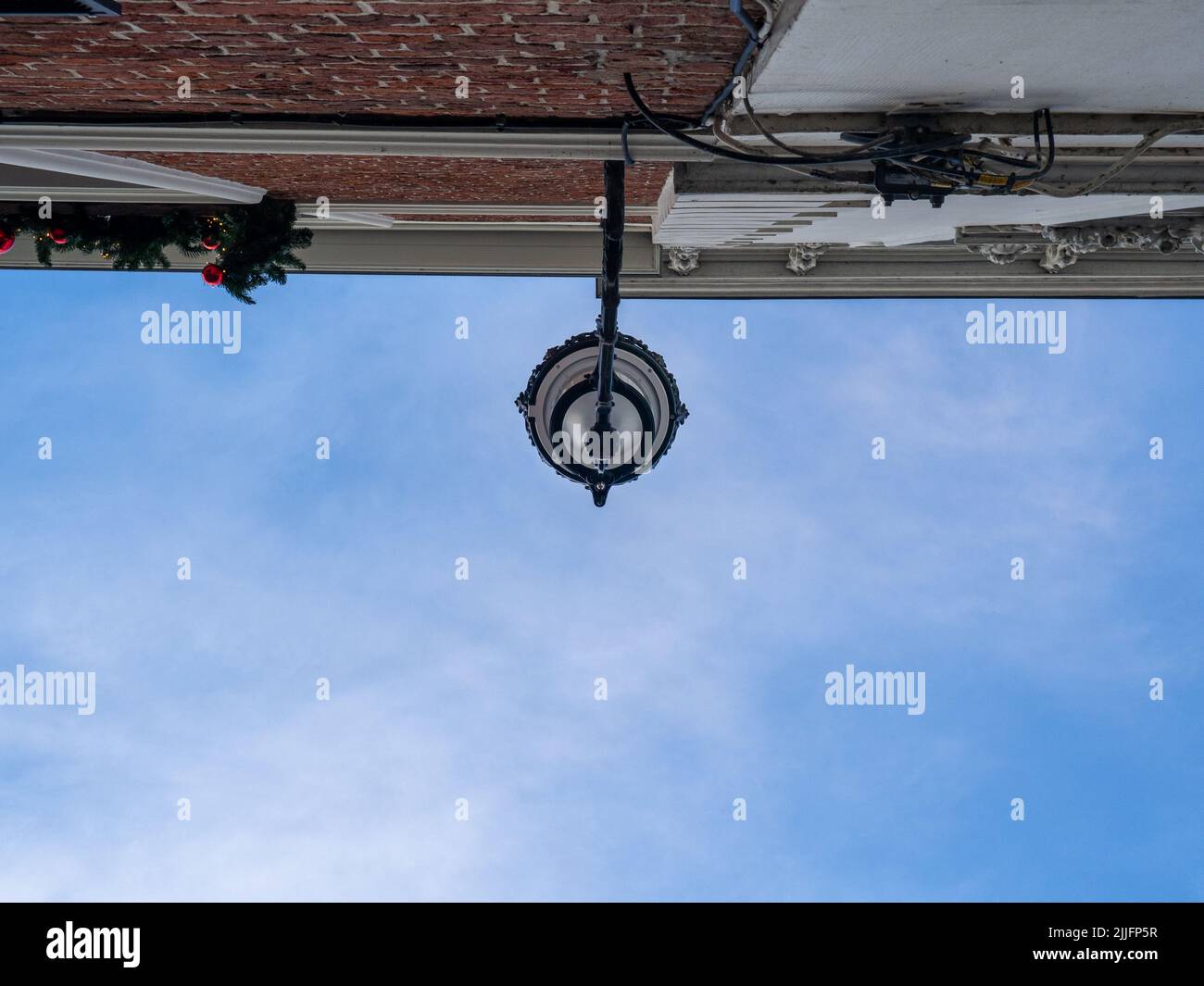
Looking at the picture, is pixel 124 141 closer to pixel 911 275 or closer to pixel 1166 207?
pixel 1166 207

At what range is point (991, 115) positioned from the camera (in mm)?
5281

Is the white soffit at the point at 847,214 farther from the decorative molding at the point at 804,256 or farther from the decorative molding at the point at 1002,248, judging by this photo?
the decorative molding at the point at 804,256

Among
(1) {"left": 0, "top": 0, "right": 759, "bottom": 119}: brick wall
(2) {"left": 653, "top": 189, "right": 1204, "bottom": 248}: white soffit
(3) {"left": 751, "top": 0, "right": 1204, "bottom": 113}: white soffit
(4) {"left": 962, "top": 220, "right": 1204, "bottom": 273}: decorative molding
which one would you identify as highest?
(4) {"left": 962, "top": 220, "right": 1204, "bottom": 273}: decorative molding

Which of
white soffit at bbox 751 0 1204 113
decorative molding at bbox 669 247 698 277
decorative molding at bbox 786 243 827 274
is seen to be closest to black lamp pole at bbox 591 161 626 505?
white soffit at bbox 751 0 1204 113

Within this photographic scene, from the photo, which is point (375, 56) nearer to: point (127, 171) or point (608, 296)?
point (608, 296)

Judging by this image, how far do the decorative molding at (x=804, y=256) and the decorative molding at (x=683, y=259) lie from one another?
1496 mm

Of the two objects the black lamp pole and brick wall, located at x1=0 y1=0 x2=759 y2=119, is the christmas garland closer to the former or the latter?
brick wall, located at x1=0 y1=0 x2=759 y2=119

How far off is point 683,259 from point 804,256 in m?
1.89

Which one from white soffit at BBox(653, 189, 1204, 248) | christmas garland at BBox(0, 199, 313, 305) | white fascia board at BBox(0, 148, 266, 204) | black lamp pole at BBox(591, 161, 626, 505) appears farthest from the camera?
christmas garland at BBox(0, 199, 313, 305)

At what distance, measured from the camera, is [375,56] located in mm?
4883

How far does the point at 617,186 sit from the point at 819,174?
4.61 feet

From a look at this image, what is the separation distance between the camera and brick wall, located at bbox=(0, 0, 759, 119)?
444cm

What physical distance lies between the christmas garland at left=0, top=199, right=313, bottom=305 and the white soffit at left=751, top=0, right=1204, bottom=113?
6.01 m

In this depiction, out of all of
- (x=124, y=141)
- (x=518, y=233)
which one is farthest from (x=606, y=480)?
(x=518, y=233)
